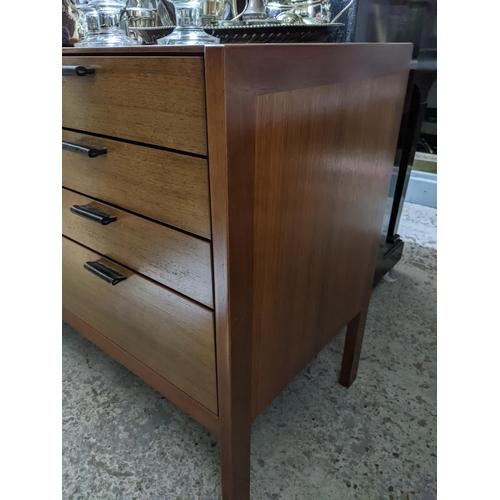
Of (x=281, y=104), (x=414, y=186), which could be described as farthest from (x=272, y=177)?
(x=414, y=186)

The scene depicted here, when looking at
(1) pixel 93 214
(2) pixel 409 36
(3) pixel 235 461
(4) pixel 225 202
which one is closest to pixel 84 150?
(1) pixel 93 214

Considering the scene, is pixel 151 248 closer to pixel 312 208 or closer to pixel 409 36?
pixel 312 208

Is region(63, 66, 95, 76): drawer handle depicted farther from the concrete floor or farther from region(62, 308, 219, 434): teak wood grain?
the concrete floor

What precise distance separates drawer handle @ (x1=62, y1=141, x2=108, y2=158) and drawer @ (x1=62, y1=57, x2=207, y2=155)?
0.03 m

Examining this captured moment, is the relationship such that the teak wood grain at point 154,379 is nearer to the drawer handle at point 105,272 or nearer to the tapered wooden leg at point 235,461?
the tapered wooden leg at point 235,461

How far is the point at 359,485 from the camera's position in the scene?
0.76m

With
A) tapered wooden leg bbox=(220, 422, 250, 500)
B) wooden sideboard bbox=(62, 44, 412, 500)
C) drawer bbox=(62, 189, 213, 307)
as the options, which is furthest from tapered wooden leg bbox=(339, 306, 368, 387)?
drawer bbox=(62, 189, 213, 307)

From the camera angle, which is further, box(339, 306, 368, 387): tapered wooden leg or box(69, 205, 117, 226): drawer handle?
box(339, 306, 368, 387): tapered wooden leg

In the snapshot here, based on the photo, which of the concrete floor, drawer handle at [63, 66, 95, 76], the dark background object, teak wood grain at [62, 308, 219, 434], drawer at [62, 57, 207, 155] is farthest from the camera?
the dark background object

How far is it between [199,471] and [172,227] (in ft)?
1.63

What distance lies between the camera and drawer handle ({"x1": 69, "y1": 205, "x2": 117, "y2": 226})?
0.62 meters

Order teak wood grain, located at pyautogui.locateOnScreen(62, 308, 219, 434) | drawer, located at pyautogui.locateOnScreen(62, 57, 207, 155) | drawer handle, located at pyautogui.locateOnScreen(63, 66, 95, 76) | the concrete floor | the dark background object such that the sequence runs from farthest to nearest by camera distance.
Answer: the dark background object → the concrete floor → teak wood grain, located at pyautogui.locateOnScreen(62, 308, 219, 434) → drawer handle, located at pyautogui.locateOnScreen(63, 66, 95, 76) → drawer, located at pyautogui.locateOnScreen(62, 57, 207, 155)

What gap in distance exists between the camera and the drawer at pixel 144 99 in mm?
435

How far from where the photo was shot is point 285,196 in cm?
54
